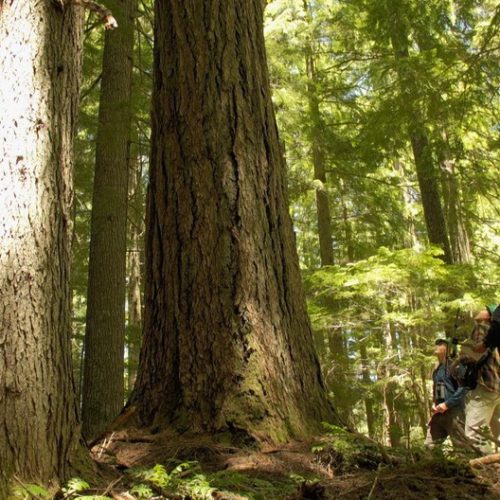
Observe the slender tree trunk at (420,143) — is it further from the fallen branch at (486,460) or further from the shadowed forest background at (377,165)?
the fallen branch at (486,460)

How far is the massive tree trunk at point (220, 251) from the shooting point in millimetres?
3738

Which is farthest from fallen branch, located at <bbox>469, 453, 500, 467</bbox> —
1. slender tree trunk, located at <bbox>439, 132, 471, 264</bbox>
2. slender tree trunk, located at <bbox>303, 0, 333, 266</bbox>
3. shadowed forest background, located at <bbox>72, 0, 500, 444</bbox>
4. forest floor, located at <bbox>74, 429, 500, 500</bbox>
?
slender tree trunk, located at <bbox>303, 0, 333, 266</bbox>

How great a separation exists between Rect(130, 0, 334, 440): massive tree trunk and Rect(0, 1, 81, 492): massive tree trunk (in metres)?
1.14

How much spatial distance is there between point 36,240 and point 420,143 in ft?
36.4

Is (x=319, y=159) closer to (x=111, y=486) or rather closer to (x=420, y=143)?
(x=420, y=143)

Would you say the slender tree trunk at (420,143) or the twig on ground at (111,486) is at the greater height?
the slender tree trunk at (420,143)

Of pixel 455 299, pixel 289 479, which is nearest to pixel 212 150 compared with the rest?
pixel 289 479

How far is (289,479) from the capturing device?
3189 millimetres

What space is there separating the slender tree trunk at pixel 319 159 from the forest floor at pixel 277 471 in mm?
11131

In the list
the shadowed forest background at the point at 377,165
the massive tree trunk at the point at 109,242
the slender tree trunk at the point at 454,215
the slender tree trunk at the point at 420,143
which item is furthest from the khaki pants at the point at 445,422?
the slender tree trunk at the point at 454,215

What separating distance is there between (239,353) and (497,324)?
2.48 metres

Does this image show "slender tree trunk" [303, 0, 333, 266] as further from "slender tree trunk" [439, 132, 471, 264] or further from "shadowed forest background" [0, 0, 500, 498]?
"shadowed forest background" [0, 0, 500, 498]

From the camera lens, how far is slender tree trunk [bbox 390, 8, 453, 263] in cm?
970

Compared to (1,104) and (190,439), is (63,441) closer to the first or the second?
(190,439)
